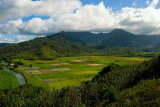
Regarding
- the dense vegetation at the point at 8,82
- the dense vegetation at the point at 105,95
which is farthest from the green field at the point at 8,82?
the dense vegetation at the point at 105,95

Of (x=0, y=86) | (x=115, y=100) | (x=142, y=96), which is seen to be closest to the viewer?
(x=142, y=96)

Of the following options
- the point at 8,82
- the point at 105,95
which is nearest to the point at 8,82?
the point at 8,82

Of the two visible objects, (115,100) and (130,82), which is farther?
(130,82)

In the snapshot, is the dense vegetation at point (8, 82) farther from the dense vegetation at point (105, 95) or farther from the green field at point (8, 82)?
the dense vegetation at point (105, 95)

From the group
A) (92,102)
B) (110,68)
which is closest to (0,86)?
(92,102)

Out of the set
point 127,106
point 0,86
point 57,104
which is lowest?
point 0,86

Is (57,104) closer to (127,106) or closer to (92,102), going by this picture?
(92,102)

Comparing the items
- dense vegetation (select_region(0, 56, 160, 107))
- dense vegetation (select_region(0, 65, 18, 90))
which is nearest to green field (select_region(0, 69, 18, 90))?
dense vegetation (select_region(0, 65, 18, 90))

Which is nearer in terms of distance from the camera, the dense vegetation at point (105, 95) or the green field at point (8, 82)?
the dense vegetation at point (105, 95)

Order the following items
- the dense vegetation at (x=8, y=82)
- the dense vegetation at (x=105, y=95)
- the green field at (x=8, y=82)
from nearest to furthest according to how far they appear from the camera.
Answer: the dense vegetation at (x=105, y=95)
the dense vegetation at (x=8, y=82)
the green field at (x=8, y=82)

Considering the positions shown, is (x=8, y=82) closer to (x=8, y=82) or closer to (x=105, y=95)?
(x=8, y=82)

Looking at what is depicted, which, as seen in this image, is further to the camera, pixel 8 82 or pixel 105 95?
pixel 8 82
